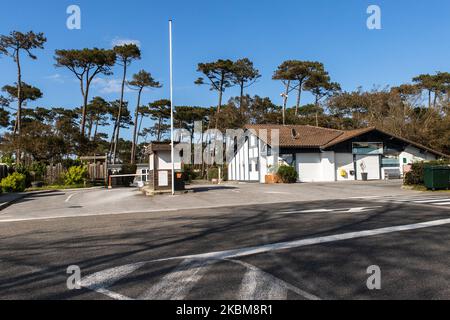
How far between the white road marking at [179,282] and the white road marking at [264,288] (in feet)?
2.06

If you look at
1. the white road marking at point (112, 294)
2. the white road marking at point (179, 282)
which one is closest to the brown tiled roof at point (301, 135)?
the white road marking at point (179, 282)

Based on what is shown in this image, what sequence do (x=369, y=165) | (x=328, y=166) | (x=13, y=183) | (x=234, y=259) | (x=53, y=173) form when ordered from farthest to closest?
(x=369, y=165), (x=328, y=166), (x=53, y=173), (x=13, y=183), (x=234, y=259)

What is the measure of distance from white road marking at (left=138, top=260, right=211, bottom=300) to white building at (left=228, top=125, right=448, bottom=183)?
28426 mm

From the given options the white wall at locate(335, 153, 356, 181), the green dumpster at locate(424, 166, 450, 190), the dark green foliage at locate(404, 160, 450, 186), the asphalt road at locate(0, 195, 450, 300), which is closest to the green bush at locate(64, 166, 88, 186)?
the asphalt road at locate(0, 195, 450, 300)

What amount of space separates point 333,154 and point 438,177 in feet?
48.6

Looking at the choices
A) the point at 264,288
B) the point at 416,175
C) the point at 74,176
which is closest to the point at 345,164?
the point at 416,175

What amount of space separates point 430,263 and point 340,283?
1.79 metres

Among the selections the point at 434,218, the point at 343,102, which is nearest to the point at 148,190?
the point at 434,218

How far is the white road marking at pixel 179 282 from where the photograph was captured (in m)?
4.16

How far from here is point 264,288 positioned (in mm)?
4344

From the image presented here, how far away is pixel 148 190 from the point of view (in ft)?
69.3

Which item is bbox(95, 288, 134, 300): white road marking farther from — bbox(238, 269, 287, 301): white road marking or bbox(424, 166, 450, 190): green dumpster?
bbox(424, 166, 450, 190): green dumpster

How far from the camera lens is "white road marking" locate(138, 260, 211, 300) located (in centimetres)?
416

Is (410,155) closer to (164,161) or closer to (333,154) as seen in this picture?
(333,154)
